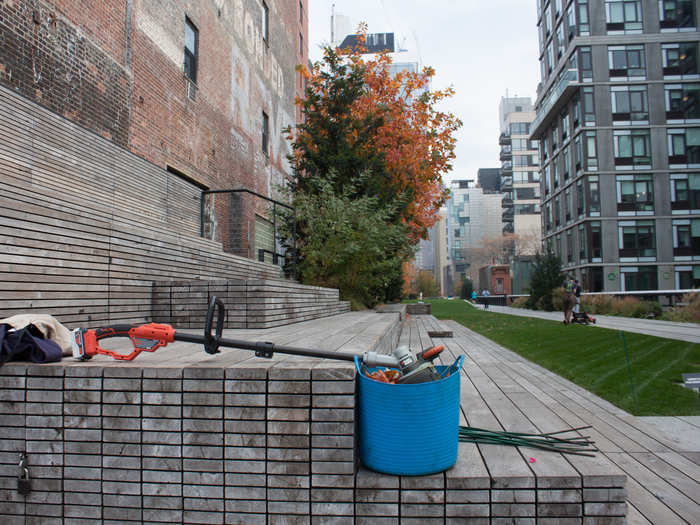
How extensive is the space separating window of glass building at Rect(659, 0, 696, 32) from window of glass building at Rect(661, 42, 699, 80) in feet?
4.43

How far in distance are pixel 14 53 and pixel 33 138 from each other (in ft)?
3.28

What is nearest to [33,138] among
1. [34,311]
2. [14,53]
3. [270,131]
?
[14,53]

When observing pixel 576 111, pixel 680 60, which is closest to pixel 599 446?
pixel 576 111

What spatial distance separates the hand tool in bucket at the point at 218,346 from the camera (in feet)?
6.63

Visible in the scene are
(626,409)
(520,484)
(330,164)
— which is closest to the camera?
(520,484)

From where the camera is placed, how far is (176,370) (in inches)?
77.4

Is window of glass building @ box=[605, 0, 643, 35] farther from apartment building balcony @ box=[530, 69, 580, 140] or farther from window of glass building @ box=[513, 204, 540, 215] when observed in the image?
window of glass building @ box=[513, 204, 540, 215]

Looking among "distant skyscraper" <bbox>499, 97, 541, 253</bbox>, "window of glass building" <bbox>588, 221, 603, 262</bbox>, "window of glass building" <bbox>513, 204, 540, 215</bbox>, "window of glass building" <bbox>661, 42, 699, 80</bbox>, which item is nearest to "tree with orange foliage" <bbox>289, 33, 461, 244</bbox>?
"window of glass building" <bbox>588, 221, 603, 262</bbox>

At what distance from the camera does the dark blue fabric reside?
2053mm

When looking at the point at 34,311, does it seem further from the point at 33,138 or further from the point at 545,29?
the point at 545,29

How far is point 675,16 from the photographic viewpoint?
3597 cm

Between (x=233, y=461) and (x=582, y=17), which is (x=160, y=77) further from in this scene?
(x=582, y=17)

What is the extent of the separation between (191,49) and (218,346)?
33.8 ft

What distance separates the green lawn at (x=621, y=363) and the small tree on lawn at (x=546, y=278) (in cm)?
1636
